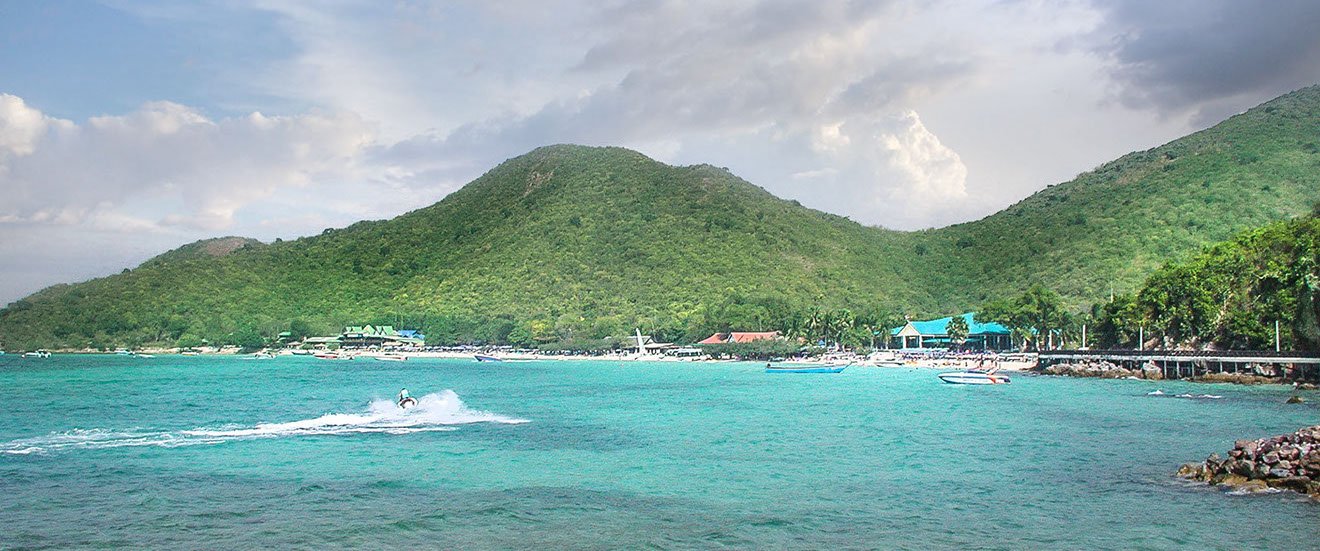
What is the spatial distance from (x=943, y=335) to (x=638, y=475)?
10198 cm

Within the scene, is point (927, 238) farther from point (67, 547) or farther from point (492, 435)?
point (67, 547)

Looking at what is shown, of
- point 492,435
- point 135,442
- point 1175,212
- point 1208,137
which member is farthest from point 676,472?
point 1208,137

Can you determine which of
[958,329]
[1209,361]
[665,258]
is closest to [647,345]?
[665,258]

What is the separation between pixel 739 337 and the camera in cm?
11950

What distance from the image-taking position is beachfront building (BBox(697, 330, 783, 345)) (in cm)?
11894

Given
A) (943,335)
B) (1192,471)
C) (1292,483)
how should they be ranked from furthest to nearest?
1. (943,335)
2. (1192,471)
3. (1292,483)

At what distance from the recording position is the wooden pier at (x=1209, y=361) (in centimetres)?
5759

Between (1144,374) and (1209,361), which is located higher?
(1209,361)

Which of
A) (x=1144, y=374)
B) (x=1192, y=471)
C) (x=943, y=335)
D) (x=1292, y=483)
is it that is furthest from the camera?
(x=943, y=335)

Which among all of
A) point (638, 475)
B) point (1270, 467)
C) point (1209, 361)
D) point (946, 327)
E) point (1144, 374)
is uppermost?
point (946, 327)

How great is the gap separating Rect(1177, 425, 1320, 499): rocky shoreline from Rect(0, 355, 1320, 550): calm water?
1.09 metres

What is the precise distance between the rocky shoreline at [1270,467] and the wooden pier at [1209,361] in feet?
132

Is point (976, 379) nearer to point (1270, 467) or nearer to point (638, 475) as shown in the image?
point (1270, 467)

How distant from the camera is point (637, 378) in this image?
77812 mm
